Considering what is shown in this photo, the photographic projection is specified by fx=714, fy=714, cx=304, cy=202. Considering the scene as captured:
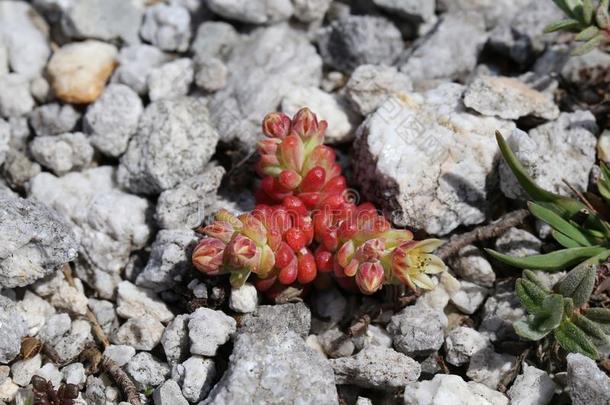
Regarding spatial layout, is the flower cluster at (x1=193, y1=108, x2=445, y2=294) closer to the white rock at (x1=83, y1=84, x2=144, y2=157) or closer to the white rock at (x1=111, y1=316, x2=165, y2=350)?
the white rock at (x1=111, y1=316, x2=165, y2=350)

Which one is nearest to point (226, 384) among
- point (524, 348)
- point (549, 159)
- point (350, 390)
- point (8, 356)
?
point (350, 390)

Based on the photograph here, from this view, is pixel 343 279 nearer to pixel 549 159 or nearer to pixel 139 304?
pixel 139 304

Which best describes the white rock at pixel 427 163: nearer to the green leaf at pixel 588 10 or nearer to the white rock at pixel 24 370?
the green leaf at pixel 588 10

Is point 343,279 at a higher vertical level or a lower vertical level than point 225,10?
lower

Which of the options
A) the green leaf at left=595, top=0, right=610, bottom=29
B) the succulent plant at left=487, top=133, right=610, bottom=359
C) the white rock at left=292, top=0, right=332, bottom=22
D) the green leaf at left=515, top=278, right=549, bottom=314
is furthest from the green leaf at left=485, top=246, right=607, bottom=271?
the white rock at left=292, top=0, right=332, bottom=22

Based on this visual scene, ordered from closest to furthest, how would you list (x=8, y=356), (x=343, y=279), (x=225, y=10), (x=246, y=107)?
(x=8, y=356)
(x=343, y=279)
(x=246, y=107)
(x=225, y=10)

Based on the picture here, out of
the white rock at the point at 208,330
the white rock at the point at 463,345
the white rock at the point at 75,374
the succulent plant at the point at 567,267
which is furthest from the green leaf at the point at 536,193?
the white rock at the point at 75,374

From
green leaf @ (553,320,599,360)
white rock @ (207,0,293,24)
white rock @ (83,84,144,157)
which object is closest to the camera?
green leaf @ (553,320,599,360)
